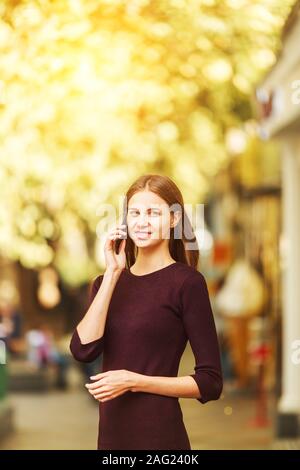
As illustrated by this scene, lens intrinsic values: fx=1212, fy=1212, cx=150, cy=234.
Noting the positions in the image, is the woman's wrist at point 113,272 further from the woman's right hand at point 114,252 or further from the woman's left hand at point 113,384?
the woman's left hand at point 113,384

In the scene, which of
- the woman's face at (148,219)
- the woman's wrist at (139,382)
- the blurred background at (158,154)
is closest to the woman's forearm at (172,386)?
the woman's wrist at (139,382)

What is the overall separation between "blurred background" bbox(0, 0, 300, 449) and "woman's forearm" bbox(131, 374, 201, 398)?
2715 millimetres

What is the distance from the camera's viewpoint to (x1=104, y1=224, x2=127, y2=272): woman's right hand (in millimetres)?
3914

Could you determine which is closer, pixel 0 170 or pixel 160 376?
pixel 160 376

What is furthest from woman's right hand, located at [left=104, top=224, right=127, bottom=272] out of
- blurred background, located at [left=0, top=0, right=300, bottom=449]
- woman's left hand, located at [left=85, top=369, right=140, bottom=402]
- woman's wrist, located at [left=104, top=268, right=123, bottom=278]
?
blurred background, located at [left=0, top=0, right=300, bottom=449]

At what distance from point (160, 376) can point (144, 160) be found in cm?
1293

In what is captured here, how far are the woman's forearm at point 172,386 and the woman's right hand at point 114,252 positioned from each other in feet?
1.24

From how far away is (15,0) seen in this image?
22.0ft

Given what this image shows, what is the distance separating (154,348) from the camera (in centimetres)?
385

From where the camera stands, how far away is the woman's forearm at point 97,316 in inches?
150

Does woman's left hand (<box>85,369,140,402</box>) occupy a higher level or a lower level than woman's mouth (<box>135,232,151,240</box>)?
lower

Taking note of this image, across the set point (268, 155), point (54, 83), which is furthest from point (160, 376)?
point (268, 155)

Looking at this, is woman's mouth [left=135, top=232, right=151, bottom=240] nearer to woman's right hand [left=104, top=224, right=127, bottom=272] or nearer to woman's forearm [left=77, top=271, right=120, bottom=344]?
woman's right hand [left=104, top=224, right=127, bottom=272]
